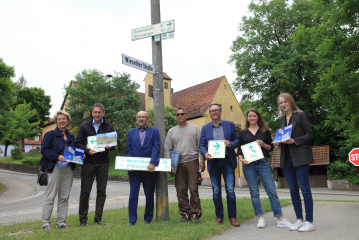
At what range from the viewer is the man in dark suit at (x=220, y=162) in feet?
16.6

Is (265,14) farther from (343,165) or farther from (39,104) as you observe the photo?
(39,104)

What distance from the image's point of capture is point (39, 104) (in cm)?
5616

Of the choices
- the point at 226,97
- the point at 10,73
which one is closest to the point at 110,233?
the point at 10,73

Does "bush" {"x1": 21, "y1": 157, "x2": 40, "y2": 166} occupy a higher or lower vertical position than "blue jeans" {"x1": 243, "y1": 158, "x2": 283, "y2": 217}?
lower

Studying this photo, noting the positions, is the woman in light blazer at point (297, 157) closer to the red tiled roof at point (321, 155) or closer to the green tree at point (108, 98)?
the red tiled roof at point (321, 155)

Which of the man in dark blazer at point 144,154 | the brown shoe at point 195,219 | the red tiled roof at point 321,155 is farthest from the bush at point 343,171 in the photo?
the man in dark blazer at point 144,154

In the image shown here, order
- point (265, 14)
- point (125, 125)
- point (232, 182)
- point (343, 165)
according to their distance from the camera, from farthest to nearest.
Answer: point (125, 125) < point (265, 14) < point (343, 165) < point (232, 182)

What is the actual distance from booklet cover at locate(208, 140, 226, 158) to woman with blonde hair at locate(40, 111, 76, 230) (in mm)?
2633

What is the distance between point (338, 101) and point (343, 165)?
15.6m

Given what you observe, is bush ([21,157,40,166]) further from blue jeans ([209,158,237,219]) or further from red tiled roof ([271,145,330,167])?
blue jeans ([209,158,237,219])

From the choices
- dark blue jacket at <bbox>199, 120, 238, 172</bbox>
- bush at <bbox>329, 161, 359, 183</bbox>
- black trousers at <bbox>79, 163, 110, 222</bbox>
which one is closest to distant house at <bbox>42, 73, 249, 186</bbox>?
bush at <bbox>329, 161, 359, 183</bbox>

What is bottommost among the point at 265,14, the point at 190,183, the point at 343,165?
the point at 343,165

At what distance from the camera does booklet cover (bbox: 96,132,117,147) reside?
5.39 meters

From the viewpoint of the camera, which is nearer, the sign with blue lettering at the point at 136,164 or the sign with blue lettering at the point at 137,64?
the sign with blue lettering at the point at 136,164
